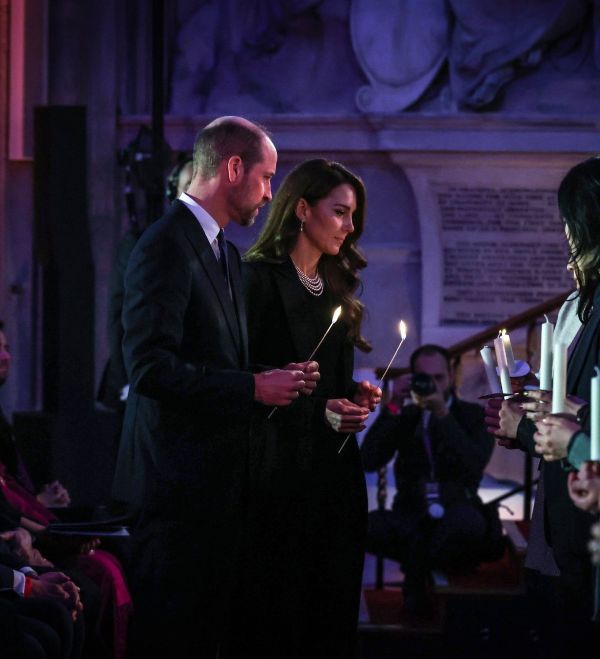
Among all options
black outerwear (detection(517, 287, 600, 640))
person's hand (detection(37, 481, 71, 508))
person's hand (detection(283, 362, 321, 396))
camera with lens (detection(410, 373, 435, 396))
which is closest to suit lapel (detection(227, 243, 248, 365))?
person's hand (detection(283, 362, 321, 396))

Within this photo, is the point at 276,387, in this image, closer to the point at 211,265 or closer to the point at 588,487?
the point at 211,265

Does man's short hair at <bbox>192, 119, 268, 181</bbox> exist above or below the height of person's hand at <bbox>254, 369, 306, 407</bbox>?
above

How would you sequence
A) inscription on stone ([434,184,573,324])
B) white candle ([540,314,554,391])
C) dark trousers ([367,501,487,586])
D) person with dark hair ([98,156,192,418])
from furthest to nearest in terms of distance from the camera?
inscription on stone ([434,184,573,324])
dark trousers ([367,501,487,586])
person with dark hair ([98,156,192,418])
white candle ([540,314,554,391])

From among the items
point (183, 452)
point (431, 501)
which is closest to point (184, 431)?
point (183, 452)

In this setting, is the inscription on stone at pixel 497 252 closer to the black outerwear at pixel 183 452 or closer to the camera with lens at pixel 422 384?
the camera with lens at pixel 422 384

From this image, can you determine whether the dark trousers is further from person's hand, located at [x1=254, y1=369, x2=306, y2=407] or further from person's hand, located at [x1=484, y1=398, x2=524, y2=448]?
person's hand, located at [x1=254, y1=369, x2=306, y2=407]

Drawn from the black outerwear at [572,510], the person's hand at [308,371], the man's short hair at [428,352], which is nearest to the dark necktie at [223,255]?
the person's hand at [308,371]

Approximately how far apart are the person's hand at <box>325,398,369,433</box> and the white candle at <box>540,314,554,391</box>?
0.71 m

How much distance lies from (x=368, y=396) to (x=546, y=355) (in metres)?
0.88

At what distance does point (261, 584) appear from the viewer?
3480 mm

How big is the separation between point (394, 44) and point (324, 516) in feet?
Answer: 18.1

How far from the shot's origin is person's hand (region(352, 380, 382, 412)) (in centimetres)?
344

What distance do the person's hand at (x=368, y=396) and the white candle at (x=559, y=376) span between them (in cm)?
98

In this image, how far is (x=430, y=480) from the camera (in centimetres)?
554
